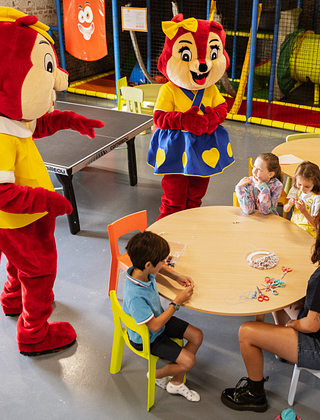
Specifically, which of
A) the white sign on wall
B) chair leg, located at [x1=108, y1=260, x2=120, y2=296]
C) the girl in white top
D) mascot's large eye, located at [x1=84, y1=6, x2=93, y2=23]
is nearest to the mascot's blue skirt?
the girl in white top

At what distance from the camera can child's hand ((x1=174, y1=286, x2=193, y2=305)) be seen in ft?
7.18

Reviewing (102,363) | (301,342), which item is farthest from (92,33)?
(301,342)

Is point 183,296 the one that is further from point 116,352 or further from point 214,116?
point 214,116

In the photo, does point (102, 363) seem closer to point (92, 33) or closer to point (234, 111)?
point (234, 111)

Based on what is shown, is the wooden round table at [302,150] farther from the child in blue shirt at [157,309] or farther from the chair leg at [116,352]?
the chair leg at [116,352]

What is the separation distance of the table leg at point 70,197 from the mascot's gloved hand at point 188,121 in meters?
1.23

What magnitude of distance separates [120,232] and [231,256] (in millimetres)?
863

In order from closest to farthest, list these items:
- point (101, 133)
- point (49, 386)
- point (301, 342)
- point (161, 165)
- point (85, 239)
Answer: point (301, 342) < point (49, 386) < point (161, 165) < point (85, 239) < point (101, 133)

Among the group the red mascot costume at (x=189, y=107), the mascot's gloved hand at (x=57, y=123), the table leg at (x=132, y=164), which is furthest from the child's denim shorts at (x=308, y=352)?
the table leg at (x=132, y=164)

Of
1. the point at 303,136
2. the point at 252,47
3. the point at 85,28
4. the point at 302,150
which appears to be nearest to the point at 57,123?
the point at 302,150

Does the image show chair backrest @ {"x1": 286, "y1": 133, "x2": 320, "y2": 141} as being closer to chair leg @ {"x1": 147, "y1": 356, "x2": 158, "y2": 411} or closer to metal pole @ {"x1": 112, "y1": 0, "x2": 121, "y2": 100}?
chair leg @ {"x1": 147, "y1": 356, "x2": 158, "y2": 411}

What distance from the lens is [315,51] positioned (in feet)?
23.7

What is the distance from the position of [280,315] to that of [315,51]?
609 centimetres

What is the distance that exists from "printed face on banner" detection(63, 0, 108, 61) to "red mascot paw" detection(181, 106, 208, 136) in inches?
188
